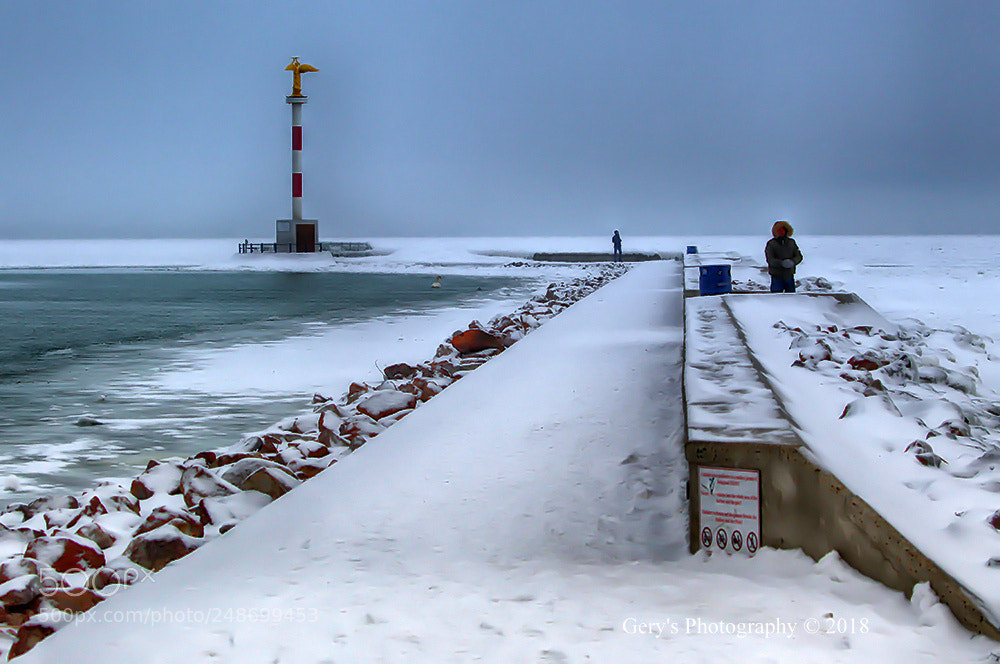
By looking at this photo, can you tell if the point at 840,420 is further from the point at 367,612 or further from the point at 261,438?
the point at 261,438

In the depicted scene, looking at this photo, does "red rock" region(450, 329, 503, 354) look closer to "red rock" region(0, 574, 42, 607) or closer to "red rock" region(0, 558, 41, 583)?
"red rock" region(0, 558, 41, 583)

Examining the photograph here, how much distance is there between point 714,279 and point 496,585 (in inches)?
351

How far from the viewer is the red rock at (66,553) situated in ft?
9.89

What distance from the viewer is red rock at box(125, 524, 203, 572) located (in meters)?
3.06

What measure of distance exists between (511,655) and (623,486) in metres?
1.47

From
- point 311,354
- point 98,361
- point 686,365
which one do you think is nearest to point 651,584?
point 686,365

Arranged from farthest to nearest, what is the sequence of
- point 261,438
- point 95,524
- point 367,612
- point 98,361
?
point 98,361, point 261,438, point 95,524, point 367,612

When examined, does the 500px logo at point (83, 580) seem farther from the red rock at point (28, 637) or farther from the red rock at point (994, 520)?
the red rock at point (994, 520)

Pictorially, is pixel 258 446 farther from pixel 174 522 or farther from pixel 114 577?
pixel 114 577

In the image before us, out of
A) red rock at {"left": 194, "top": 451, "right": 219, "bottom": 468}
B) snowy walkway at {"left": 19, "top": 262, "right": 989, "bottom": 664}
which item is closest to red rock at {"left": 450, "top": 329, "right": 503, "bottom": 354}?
red rock at {"left": 194, "top": 451, "right": 219, "bottom": 468}

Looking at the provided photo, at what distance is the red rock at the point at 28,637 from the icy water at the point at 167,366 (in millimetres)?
2208

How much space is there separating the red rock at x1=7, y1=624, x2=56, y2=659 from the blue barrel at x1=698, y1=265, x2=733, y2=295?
9.34 m

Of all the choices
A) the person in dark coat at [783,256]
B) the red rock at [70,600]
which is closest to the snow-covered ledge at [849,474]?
the red rock at [70,600]

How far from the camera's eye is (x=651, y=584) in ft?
8.47
